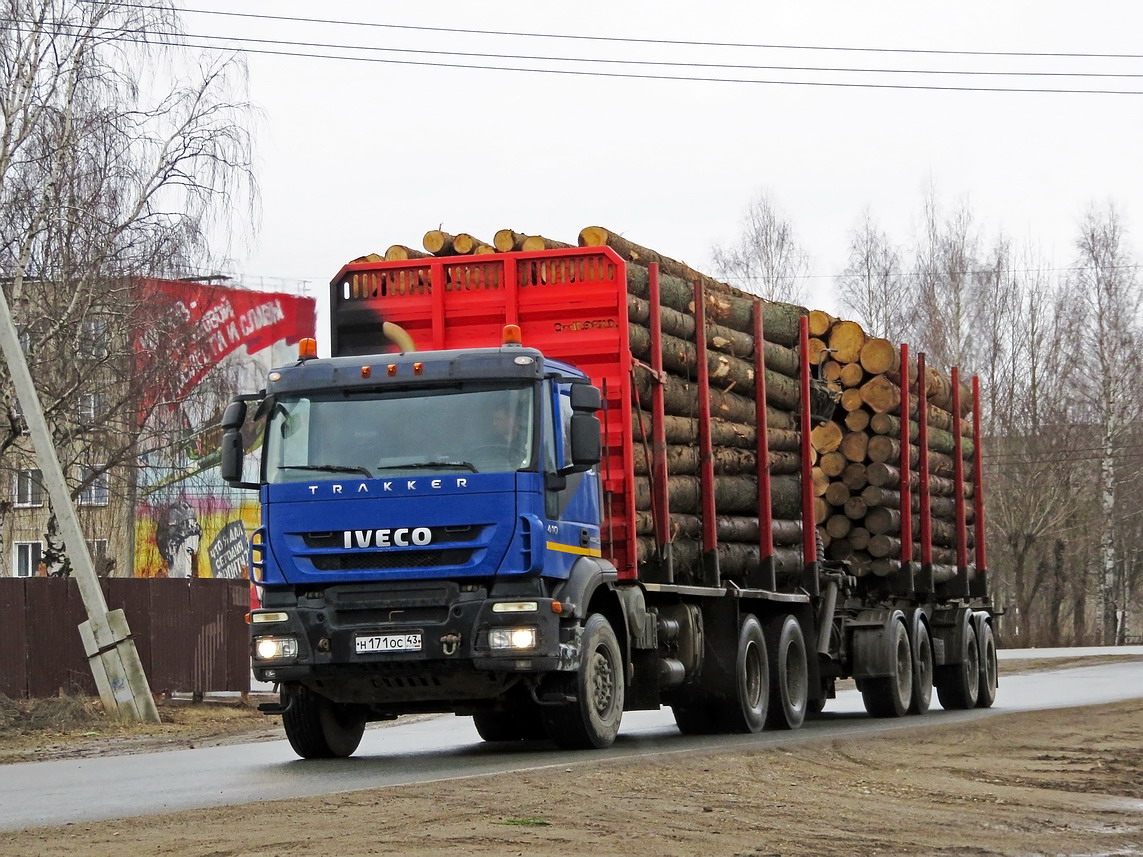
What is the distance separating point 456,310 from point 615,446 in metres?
1.70

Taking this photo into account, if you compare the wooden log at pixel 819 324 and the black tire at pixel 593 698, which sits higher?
the wooden log at pixel 819 324

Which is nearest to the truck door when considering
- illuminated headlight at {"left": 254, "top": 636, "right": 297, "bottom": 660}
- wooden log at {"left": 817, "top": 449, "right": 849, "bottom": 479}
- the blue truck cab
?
the blue truck cab

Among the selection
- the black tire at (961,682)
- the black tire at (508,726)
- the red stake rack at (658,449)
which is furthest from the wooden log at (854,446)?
the black tire at (508,726)

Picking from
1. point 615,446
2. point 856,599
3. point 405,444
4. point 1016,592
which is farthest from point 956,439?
point 1016,592

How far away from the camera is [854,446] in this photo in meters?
20.3

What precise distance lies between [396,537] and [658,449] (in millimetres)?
3006

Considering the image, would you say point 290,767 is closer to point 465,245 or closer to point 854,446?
point 465,245

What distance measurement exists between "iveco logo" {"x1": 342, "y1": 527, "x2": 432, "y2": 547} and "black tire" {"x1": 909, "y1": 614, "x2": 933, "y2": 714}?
30.8 feet

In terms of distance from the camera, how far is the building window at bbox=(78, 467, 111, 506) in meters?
27.2

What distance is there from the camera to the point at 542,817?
904 centimetres

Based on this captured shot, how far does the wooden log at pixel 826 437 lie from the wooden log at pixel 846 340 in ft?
2.51

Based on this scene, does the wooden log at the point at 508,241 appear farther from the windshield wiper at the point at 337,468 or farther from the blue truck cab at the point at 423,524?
the windshield wiper at the point at 337,468

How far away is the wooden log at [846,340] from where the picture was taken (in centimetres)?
2028

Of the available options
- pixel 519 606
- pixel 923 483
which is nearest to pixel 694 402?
pixel 519 606
